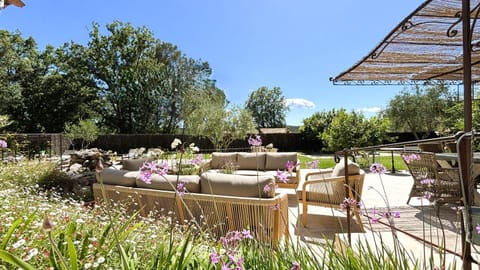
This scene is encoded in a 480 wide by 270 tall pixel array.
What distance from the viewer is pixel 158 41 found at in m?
23.1

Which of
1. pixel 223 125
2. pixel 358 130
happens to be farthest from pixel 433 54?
pixel 223 125

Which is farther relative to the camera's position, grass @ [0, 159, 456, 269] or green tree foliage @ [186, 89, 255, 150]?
green tree foliage @ [186, 89, 255, 150]

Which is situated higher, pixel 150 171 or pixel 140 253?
pixel 150 171

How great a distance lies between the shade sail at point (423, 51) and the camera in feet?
9.10

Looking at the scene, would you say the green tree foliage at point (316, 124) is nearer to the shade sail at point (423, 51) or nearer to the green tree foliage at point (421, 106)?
the green tree foliage at point (421, 106)

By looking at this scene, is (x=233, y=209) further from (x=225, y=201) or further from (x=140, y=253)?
(x=140, y=253)

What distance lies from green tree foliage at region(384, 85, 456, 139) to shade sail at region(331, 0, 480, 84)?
660 inches

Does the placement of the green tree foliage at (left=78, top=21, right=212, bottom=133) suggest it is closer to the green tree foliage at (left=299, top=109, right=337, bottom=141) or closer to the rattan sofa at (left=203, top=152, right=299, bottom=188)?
the green tree foliage at (left=299, top=109, right=337, bottom=141)

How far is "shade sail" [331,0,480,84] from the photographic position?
2773 mm

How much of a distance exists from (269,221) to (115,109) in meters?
22.2

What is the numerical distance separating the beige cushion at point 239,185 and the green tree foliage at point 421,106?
2009cm

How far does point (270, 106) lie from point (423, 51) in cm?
3516

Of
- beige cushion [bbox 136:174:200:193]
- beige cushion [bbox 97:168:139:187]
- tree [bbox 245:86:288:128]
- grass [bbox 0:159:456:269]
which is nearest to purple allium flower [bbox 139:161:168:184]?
grass [bbox 0:159:456:269]

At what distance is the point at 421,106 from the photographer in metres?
19.6
